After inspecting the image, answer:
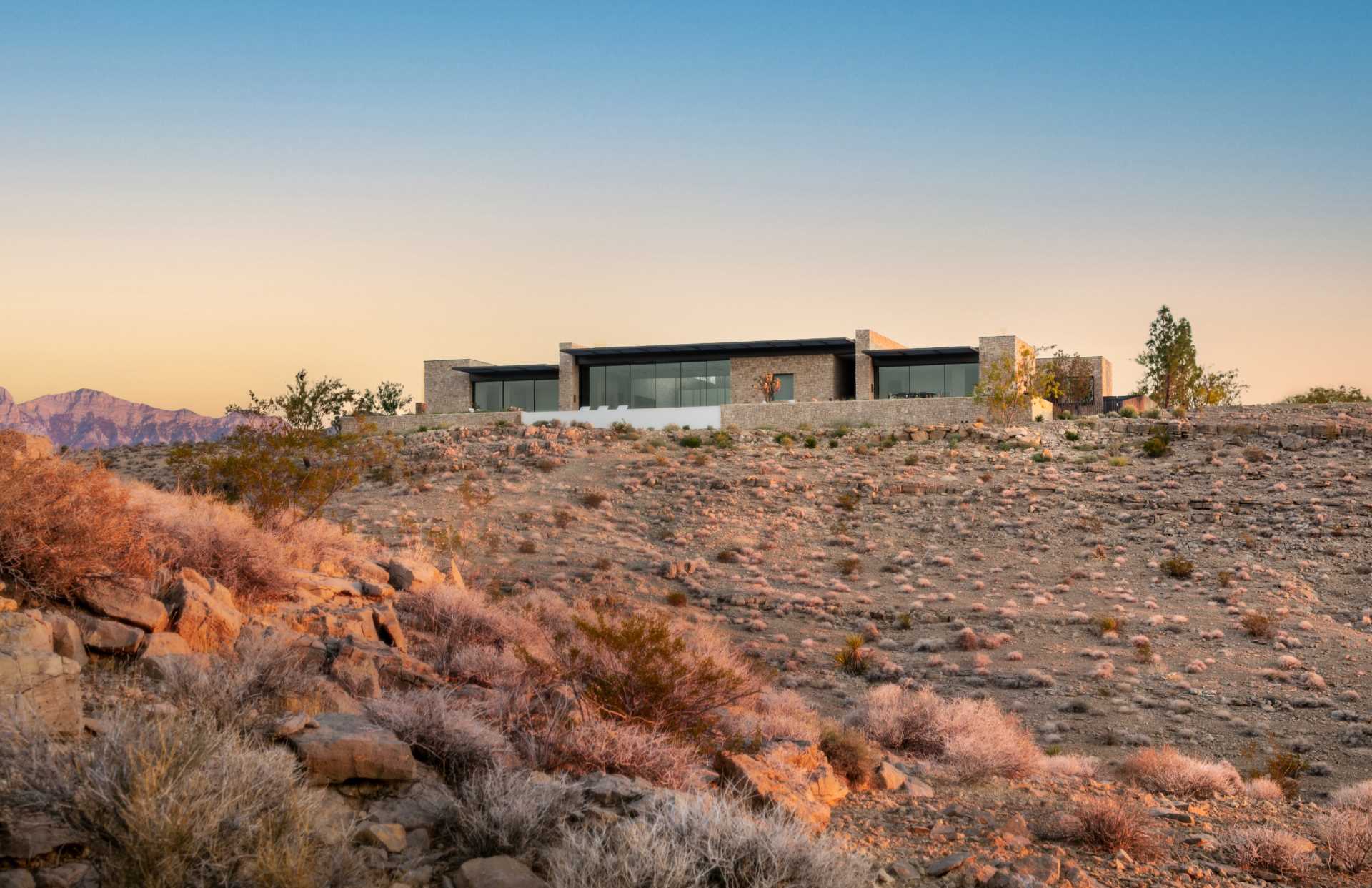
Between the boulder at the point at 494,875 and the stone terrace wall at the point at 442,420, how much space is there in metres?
54.8

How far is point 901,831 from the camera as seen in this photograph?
868 centimetres

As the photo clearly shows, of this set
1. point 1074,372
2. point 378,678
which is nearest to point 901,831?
→ point 378,678

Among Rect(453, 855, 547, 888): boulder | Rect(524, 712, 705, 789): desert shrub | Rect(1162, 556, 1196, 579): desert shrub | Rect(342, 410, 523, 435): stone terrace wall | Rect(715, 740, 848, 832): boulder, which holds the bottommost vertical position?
Rect(1162, 556, 1196, 579): desert shrub

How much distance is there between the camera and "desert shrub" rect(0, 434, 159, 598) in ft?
30.3

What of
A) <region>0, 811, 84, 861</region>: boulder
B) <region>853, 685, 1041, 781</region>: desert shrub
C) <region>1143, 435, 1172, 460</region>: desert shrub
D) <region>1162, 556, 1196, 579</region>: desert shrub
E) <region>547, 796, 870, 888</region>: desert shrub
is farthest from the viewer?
<region>1143, 435, 1172, 460</region>: desert shrub

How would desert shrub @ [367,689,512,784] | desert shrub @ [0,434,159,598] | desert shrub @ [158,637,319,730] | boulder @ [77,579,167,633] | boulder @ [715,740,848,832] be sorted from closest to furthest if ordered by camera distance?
desert shrub @ [158,637,319,730] < desert shrub @ [367,689,512,784] < boulder @ [715,740,848,832] < desert shrub @ [0,434,159,598] < boulder @ [77,579,167,633]

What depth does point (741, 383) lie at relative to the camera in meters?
63.2

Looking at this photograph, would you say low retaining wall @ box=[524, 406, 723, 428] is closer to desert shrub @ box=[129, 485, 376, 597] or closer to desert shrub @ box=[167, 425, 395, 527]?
desert shrub @ box=[167, 425, 395, 527]

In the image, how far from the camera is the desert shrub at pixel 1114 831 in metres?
8.61

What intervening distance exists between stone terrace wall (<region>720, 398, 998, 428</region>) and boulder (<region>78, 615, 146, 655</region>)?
4835 cm

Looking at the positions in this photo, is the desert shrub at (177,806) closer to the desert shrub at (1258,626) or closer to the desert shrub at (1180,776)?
the desert shrub at (1180,776)

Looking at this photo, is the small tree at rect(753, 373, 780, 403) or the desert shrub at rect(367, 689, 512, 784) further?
the small tree at rect(753, 373, 780, 403)

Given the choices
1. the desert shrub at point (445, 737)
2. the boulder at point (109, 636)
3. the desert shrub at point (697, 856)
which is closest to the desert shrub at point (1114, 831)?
the desert shrub at point (697, 856)

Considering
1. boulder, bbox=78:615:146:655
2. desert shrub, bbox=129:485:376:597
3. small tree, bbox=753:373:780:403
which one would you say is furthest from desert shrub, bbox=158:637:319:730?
small tree, bbox=753:373:780:403
